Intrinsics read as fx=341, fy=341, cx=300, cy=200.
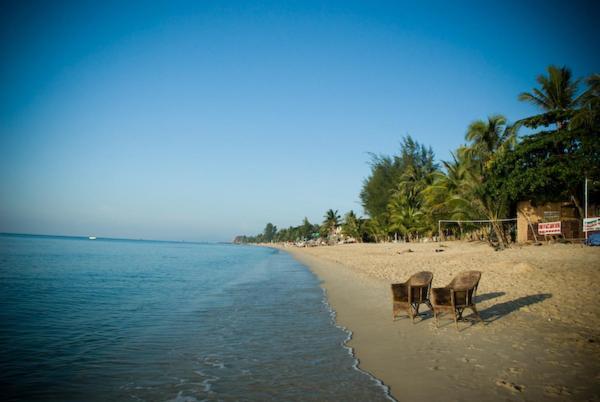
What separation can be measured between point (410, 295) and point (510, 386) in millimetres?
3429

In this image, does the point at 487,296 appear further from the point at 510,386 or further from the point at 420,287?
the point at 510,386

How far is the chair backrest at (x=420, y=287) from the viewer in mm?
7762

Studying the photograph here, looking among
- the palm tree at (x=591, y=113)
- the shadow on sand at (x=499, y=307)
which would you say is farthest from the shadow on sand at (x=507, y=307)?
the palm tree at (x=591, y=113)

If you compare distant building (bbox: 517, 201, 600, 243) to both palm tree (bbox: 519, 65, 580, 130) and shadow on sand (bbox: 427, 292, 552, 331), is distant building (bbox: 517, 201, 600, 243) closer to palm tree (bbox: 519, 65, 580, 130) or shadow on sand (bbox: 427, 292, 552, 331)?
palm tree (bbox: 519, 65, 580, 130)

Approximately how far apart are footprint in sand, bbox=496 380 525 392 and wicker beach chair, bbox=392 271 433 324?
3.27 meters

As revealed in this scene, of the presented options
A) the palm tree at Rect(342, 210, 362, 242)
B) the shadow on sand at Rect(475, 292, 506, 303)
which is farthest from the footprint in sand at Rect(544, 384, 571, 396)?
the palm tree at Rect(342, 210, 362, 242)

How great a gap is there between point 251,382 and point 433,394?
2429 millimetres

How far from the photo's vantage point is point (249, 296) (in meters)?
13.2

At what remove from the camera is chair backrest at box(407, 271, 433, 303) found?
7762 millimetres

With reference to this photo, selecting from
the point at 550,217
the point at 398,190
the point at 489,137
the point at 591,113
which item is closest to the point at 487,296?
the point at 591,113

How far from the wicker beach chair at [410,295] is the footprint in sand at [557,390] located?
3.52m

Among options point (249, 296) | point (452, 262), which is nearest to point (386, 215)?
point (452, 262)

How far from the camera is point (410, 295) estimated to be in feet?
25.1

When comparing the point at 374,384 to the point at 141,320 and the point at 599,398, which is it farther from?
the point at 141,320
